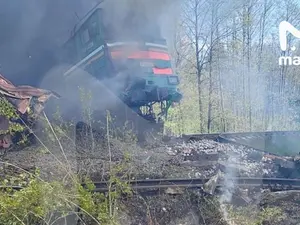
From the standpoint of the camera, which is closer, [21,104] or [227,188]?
[227,188]

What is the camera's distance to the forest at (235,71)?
52.1 feet

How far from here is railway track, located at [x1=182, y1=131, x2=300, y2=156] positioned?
→ 8273 millimetres

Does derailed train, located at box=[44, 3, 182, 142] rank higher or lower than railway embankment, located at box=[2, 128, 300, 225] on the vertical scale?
higher

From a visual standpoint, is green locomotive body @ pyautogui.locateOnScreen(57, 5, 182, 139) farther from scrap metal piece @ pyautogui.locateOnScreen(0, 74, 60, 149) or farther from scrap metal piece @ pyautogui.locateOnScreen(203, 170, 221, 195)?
scrap metal piece @ pyautogui.locateOnScreen(203, 170, 221, 195)

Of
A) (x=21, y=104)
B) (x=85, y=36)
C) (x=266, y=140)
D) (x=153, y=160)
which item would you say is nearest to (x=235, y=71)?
(x=266, y=140)

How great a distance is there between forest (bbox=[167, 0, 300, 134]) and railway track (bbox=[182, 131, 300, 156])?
671 cm

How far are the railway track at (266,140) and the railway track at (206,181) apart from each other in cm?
288

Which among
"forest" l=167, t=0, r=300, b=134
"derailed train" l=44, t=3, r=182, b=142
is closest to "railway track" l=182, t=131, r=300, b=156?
"derailed train" l=44, t=3, r=182, b=142

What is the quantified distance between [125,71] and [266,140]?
3.64m

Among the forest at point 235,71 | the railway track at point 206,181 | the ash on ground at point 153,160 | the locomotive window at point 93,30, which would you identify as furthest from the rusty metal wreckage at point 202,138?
the forest at point 235,71

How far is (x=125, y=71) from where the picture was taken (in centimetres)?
798

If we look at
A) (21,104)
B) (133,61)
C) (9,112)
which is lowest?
(9,112)

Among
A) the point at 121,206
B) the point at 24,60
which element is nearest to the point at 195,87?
the point at 24,60

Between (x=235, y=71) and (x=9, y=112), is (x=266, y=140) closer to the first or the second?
(x=9, y=112)
